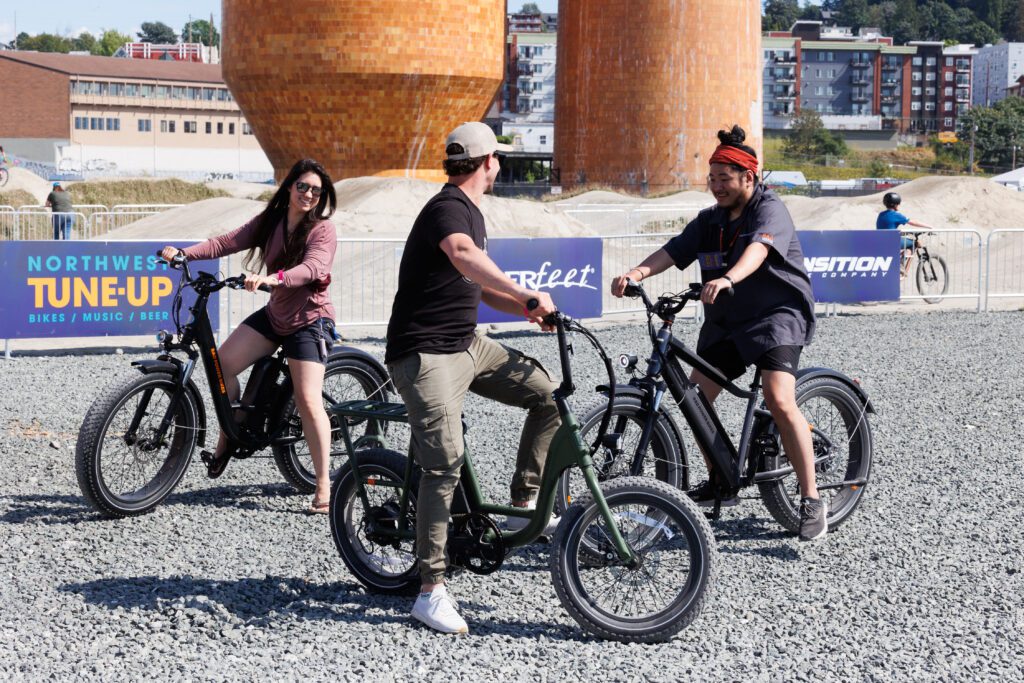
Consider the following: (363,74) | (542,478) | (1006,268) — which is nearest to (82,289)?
(542,478)

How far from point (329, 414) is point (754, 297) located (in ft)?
7.96

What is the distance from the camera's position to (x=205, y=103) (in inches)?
3686

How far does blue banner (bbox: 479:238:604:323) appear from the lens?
14555mm

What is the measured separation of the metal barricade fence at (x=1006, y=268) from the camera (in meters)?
18.2

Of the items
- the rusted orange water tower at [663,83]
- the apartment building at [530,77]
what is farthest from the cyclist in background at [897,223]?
the apartment building at [530,77]

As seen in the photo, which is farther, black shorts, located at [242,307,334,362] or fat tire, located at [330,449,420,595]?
black shorts, located at [242,307,334,362]

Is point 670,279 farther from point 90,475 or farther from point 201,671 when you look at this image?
point 201,671

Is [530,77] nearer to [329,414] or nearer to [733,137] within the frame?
[329,414]

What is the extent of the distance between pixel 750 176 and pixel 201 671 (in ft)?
10.5

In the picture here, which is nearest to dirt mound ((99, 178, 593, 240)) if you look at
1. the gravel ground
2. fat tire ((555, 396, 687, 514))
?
the gravel ground

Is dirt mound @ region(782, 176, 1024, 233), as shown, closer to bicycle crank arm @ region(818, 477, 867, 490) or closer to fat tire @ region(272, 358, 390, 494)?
fat tire @ region(272, 358, 390, 494)

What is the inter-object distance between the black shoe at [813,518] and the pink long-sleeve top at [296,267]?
8.23ft

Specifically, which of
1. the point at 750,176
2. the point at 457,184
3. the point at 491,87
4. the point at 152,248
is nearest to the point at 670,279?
the point at 152,248

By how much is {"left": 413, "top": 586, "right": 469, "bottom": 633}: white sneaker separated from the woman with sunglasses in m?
1.80
